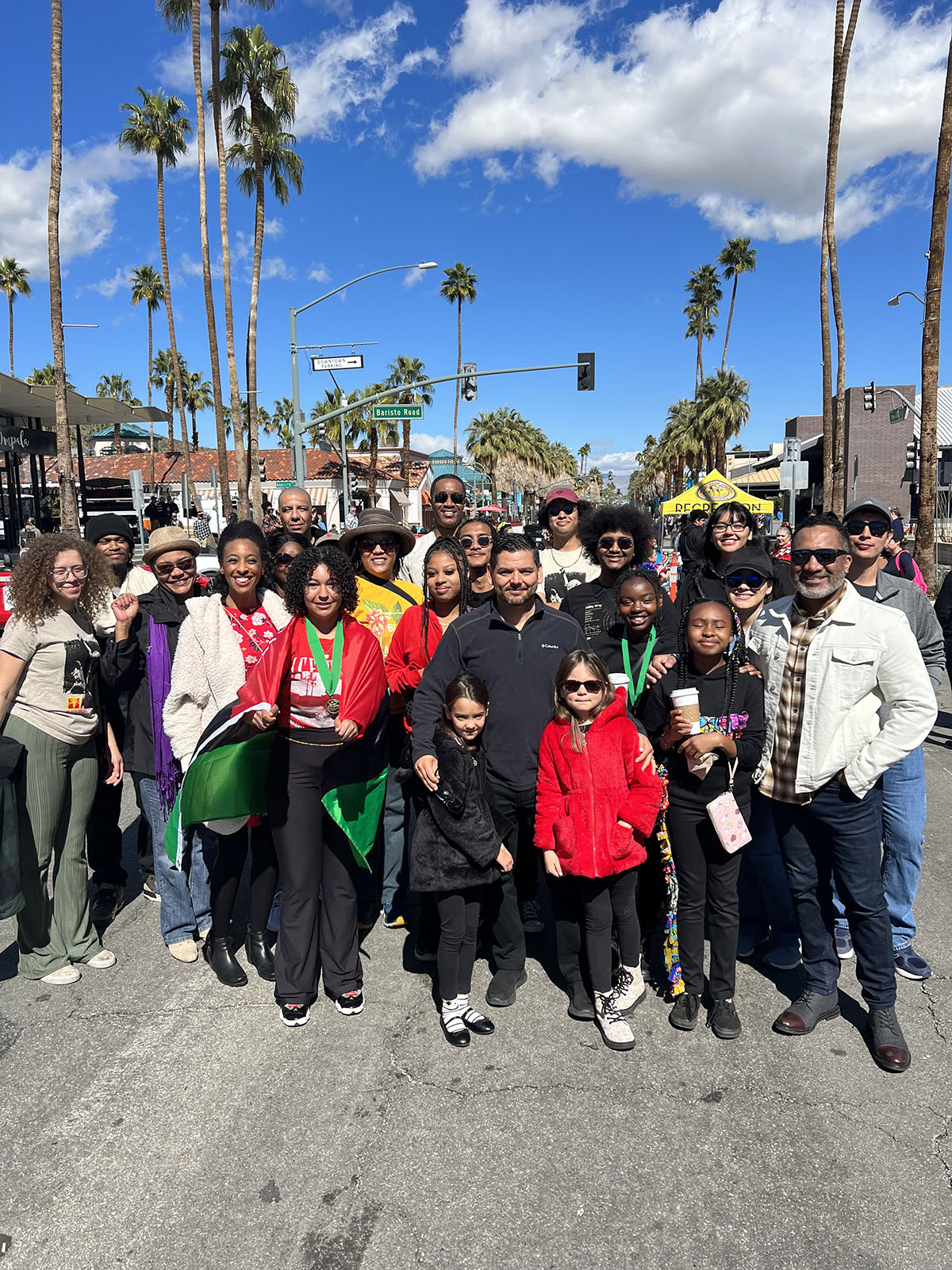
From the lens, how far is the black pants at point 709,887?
10.9 ft

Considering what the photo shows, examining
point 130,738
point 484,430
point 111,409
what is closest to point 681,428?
point 484,430

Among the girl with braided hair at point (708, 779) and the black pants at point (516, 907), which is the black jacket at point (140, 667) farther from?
the girl with braided hair at point (708, 779)

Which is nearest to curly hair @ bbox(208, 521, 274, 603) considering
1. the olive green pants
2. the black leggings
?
the olive green pants

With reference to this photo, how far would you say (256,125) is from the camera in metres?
25.5

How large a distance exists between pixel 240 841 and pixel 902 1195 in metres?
2.98

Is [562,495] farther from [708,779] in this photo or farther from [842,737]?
[842,737]

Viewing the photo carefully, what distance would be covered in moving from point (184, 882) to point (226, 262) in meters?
25.9

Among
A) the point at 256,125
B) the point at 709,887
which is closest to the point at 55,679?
the point at 709,887

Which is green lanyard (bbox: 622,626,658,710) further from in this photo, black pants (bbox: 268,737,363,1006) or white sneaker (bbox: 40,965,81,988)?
white sneaker (bbox: 40,965,81,988)

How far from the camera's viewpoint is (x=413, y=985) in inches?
152

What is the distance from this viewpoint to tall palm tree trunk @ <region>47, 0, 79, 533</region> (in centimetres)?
1591

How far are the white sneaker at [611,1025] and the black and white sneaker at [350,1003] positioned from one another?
1.07 metres

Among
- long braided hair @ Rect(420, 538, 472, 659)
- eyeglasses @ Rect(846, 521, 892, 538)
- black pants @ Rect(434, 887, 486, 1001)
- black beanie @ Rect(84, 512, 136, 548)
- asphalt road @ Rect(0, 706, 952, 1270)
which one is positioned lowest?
asphalt road @ Rect(0, 706, 952, 1270)

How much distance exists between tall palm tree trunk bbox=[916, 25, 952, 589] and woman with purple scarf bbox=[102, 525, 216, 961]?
574 inches
